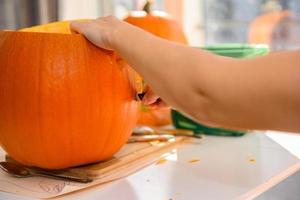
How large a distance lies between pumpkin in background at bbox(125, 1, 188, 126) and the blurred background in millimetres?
774

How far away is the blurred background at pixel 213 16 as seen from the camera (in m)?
1.74

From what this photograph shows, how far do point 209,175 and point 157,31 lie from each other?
0.44 metres

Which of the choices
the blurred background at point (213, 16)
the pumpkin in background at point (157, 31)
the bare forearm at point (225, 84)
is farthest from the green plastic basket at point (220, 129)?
the blurred background at point (213, 16)

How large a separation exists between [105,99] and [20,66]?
0.14m

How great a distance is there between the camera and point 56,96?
25.9 inches

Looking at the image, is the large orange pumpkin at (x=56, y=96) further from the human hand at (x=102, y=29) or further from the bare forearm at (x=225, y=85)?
the bare forearm at (x=225, y=85)

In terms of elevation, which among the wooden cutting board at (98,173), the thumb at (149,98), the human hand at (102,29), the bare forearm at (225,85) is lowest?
the wooden cutting board at (98,173)

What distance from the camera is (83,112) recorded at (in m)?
0.68

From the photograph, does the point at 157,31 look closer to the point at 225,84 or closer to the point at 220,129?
the point at 220,129

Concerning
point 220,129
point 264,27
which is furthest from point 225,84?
point 264,27

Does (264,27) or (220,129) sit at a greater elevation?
(264,27)

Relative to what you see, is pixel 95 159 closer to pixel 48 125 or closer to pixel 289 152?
pixel 48 125

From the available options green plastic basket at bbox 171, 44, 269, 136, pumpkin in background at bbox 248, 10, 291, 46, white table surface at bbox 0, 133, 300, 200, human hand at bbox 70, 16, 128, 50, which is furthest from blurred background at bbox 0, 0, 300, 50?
human hand at bbox 70, 16, 128, 50

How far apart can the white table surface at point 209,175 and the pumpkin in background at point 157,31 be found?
161 mm
